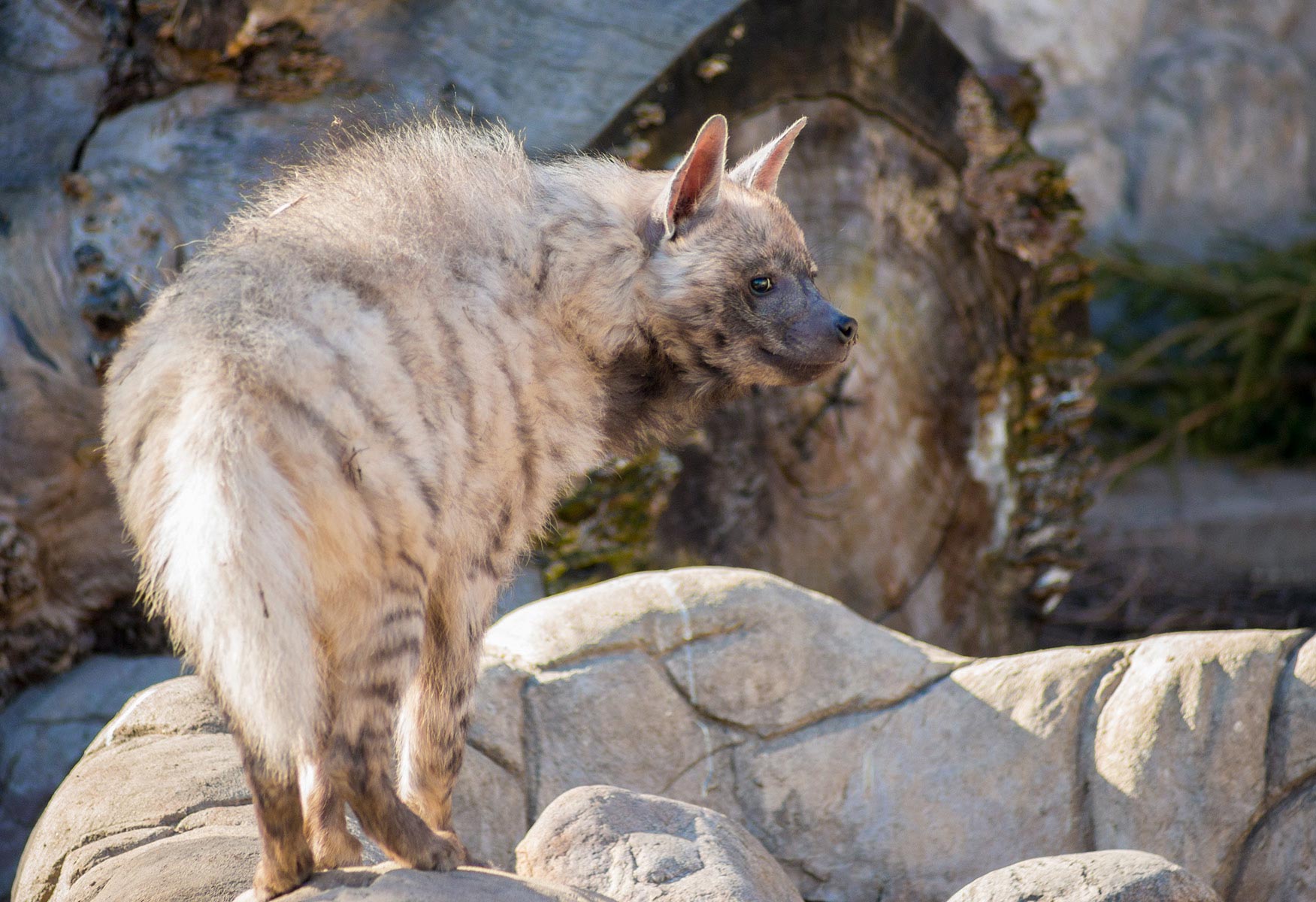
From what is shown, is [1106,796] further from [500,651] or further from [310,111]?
[310,111]

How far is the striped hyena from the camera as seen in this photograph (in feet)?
7.07

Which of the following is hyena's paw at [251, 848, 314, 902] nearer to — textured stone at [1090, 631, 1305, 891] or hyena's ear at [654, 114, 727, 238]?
hyena's ear at [654, 114, 727, 238]

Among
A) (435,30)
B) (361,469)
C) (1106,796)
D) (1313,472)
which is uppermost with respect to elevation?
(435,30)

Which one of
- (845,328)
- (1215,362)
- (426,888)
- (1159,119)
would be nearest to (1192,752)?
(845,328)

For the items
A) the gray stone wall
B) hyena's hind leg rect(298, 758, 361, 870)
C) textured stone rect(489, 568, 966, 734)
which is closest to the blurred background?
textured stone rect(489, 568, 966, 734)

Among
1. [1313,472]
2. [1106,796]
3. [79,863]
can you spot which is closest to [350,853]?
[79,863]

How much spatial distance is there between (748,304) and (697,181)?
30 centimetres

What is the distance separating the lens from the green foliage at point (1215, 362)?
704 cm

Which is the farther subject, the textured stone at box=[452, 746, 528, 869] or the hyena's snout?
the textured stone at box=[452, 746, 528, 869]

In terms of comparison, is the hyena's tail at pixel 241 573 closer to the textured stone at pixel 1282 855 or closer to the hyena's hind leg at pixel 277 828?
the hyena's hind leg at pixel 277 828

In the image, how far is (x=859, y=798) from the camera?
3.21m

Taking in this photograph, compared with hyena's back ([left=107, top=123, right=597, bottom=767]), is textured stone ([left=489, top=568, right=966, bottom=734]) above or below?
below

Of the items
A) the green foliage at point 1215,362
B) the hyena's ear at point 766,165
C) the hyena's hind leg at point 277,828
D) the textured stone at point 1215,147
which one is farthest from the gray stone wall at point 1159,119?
the hyena's hind leg at point 277,828

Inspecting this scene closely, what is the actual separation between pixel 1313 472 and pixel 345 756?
6535 millimetres
